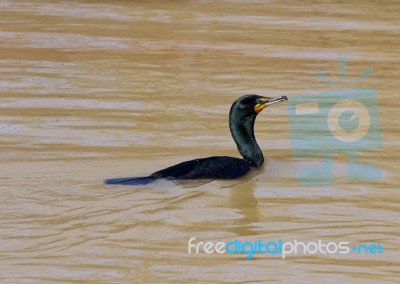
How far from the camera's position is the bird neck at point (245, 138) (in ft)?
36.8

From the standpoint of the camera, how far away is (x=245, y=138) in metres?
11.3

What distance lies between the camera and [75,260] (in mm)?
8398

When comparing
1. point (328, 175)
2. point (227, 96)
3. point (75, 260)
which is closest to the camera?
point (75, 260)

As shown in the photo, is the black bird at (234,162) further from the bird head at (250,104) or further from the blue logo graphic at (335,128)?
the blue logo graphic at (335,128)

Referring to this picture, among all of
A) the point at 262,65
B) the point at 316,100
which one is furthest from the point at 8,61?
the point at 316,100

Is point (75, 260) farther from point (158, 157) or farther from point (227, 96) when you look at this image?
point (227, 96)

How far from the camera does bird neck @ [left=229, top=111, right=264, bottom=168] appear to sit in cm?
1123

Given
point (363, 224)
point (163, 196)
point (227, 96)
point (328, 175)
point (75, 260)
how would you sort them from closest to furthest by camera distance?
point (75, 260)
point (363, 224)
point (163, 196)
point (328, 175)
point (227, 96)

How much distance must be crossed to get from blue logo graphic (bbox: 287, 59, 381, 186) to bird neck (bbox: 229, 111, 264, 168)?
1.39ft

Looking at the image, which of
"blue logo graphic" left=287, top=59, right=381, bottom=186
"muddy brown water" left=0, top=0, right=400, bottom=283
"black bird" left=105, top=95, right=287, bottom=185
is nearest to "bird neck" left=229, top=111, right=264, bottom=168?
"black bird" left=105, top=95, right=287, bottom=185

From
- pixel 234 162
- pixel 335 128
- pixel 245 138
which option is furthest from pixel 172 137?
pixel 234 162

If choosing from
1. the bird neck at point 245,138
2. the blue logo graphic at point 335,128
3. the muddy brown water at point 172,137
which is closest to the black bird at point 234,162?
the bird neck at point 245,138

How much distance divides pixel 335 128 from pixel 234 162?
2.52m

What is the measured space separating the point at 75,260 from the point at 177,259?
0.67 metres
